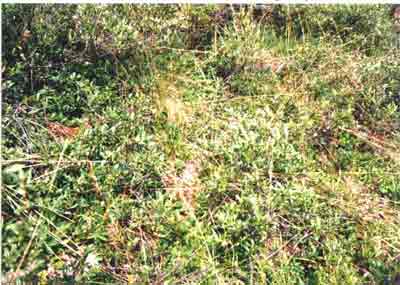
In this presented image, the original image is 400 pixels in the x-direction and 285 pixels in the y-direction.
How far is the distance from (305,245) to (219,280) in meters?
0.71

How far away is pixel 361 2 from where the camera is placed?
5738 mm

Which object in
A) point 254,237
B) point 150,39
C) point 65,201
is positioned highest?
point 150,39

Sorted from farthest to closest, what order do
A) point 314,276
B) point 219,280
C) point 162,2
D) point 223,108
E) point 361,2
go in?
point 361,2, point 162,2, point 223,108, point 314,276, point 219,280

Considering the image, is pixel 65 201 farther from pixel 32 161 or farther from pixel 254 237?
pixel 254 237

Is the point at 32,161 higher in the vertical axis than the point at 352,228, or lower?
higher

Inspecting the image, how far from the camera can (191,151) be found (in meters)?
3.98

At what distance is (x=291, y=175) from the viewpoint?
3865 millimetres

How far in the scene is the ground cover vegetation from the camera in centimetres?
327

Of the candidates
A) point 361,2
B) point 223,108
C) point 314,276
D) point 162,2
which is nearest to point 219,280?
point 314,276

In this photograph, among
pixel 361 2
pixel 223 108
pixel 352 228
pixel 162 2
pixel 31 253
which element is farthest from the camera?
pixel 361 2

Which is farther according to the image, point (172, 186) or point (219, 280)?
point (172, 186)

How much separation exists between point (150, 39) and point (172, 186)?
154 centimetres

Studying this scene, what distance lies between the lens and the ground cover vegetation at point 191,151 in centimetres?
327

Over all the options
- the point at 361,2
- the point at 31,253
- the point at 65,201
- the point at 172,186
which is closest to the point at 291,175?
the point at 172,186
